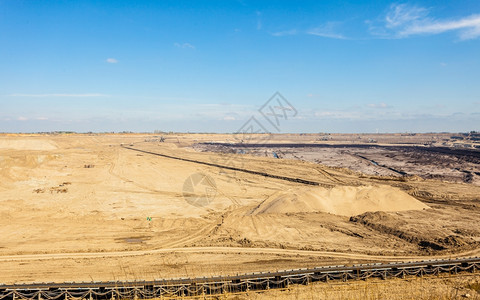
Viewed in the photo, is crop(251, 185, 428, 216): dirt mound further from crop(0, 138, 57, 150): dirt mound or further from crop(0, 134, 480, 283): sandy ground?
crop(0, 138, 57, 150): dirt mound

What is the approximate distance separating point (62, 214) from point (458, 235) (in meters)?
36.1

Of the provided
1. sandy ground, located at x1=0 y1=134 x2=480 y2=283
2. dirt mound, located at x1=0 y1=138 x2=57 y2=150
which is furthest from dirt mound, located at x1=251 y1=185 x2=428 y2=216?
dirt mound, located at x1=0 y1=138 x2=57 y2=150

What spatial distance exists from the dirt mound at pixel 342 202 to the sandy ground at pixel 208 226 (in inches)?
4.3

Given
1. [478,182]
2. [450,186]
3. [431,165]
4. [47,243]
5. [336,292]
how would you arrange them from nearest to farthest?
[336,292] → [47,243] → [450,186] → [478,182] → [431,165]

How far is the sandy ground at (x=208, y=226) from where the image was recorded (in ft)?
60.8

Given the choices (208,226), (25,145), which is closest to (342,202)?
(208,226)

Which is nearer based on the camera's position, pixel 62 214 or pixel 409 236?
pixel 409 236

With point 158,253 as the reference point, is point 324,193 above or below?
above

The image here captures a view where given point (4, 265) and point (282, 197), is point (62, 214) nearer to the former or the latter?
point (4, 265)

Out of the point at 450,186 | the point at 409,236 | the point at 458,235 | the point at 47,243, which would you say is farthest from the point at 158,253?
the point at 450,186

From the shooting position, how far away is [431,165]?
226 feet

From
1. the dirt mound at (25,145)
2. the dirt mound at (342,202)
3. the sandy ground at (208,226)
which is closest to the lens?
the sandy ground at (208,226)

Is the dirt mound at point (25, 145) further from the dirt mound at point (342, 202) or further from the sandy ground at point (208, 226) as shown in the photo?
the dirt mound at point (342, 202)

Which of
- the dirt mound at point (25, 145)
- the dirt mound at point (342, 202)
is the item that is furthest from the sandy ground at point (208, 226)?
the dirt mound at point (25, 145)
